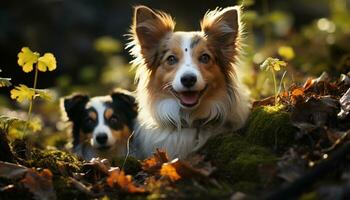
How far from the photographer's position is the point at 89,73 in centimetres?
1102

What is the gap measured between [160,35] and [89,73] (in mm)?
5605

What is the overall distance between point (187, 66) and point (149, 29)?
0.67m

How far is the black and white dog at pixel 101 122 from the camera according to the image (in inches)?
241

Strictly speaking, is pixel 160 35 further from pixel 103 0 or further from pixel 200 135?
pixel 103 0

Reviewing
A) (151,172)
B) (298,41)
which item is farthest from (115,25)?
(151,172)

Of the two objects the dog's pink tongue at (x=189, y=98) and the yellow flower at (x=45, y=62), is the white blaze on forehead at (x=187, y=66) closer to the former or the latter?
the dog's pink tongue at (x=189, y=98)

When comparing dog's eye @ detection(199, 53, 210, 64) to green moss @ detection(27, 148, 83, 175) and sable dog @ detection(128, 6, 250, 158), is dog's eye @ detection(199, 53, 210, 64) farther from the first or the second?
green moss @ detection(27, 148, 83, 175)

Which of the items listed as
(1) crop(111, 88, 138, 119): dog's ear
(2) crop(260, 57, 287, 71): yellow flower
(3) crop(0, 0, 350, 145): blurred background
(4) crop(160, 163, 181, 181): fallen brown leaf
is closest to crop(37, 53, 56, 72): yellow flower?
(4) crop(160, 163, 181, 181): fallen brown leaf

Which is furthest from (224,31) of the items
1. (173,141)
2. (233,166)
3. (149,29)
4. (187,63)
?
(233,166)

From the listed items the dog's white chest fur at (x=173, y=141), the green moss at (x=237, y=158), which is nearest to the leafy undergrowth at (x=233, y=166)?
the green moss at (x=237, y=158)

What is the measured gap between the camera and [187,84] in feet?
16.5

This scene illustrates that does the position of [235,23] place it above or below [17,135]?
above

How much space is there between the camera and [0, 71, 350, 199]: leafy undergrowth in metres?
3.49

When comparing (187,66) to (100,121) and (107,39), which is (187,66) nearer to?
(100,121)
